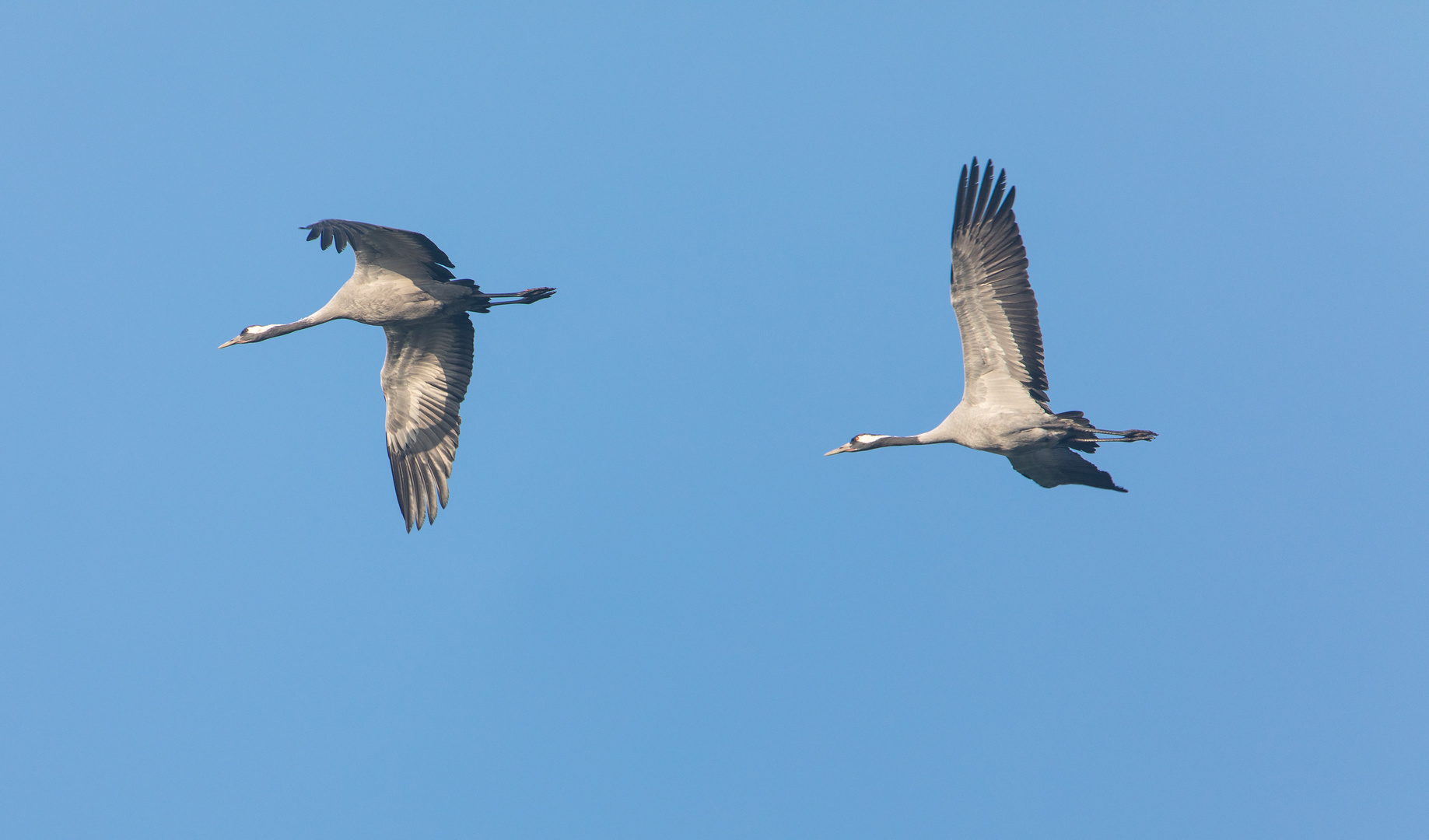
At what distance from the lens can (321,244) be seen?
49.9 ft

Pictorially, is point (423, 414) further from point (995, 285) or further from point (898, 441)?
point (995, 285)

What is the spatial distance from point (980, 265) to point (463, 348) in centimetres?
766

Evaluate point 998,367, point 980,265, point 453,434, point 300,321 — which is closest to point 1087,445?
point 998,367

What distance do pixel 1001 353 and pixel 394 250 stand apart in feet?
26.1

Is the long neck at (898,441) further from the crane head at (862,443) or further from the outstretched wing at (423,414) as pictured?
the outstretched wing at (423,414)

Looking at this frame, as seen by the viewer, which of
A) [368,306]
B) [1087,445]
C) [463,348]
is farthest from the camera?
[463,348]

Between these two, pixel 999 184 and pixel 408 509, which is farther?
pixel 408 509

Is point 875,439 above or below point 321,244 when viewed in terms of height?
below

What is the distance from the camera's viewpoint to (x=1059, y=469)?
16.8 m

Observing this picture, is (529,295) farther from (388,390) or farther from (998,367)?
(998,367)

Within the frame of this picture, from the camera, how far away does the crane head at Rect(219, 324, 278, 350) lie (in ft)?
61.7

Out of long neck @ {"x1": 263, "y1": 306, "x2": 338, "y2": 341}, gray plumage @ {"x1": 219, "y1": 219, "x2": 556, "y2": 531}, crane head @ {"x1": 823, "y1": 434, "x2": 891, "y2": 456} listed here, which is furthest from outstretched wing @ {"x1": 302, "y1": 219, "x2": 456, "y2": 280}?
crane head @ {"x1": 823, "y1": 434, "x2": 891, "y2": 456}

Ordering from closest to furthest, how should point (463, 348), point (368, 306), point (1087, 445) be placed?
1. point (1087, 445)
2. point (368, 306)
3. point (463, 348)

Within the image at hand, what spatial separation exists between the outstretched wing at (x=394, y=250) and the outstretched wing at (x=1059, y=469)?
8.01 metres
